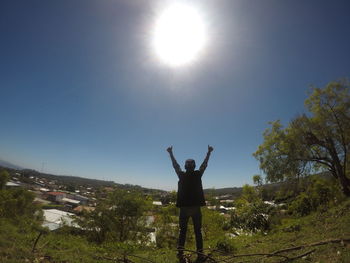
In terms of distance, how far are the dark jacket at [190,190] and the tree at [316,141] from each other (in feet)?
47.1

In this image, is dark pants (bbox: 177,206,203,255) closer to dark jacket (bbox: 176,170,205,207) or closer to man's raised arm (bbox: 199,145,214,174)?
dark jacket (bbox: 176,170,205,207)

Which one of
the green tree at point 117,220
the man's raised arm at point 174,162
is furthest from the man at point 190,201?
the green tree at point 117,220

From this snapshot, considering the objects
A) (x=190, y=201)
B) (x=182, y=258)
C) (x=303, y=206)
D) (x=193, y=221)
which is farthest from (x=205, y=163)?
(x=303, y=206)

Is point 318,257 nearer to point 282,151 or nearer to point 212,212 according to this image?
point 212,212

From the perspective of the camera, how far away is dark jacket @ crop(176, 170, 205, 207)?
13.3 ft

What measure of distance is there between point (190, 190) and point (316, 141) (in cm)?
1547

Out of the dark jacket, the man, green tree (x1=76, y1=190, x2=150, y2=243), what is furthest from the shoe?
green tree (x1=76, y1=190, x2=150, y2=243)

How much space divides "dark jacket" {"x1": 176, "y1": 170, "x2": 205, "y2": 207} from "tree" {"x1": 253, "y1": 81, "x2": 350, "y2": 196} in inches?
565

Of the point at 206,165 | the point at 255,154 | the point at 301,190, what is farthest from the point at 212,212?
the point at 206,165

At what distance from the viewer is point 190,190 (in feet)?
13.5

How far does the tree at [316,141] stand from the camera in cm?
1411

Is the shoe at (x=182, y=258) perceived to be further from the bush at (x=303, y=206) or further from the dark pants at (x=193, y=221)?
the bush at (x=303, y=206)

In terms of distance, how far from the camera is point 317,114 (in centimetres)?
1502

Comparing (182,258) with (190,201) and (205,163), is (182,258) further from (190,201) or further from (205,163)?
(205,163)
